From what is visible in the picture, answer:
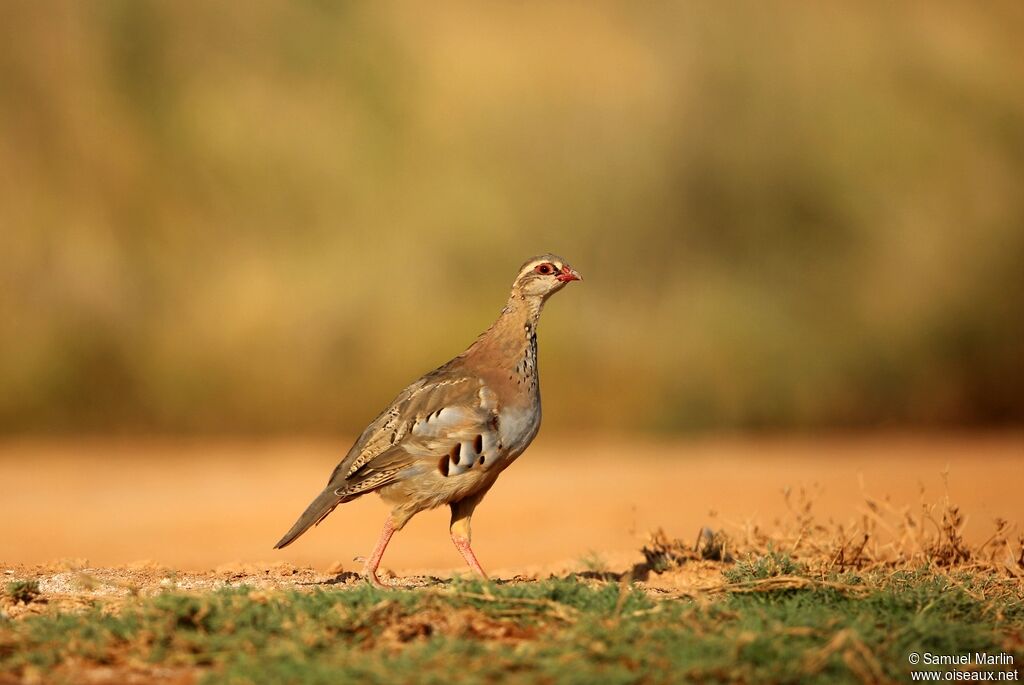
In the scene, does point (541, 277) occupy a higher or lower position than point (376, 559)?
higher

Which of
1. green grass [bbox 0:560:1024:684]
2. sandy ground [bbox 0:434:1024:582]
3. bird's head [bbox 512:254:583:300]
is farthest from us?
sandy ground [bbox 0:434:1024:582]

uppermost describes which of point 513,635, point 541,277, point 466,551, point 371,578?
point 541,277

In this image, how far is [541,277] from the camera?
738 centimetres

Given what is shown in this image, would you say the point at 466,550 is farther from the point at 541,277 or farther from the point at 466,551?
the point at 541,277

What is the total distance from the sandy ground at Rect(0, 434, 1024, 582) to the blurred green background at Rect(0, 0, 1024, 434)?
→ 994 millimetres

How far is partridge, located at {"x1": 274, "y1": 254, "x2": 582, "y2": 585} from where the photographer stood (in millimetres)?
6652

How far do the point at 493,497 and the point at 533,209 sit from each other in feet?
21.2

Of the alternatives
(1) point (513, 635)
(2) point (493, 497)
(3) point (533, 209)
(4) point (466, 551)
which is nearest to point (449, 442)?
(4) point (466, 551)

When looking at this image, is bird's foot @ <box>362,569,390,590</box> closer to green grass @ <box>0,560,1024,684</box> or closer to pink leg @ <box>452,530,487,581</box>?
pink leg @ <box>452,530,487,581</box>

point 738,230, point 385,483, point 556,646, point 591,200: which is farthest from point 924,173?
point 556,646

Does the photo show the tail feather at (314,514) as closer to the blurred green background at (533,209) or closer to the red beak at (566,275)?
the red beak at (566,275)

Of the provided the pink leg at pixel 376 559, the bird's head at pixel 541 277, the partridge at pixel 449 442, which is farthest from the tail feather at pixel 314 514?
the bird's head at pixel 541 277

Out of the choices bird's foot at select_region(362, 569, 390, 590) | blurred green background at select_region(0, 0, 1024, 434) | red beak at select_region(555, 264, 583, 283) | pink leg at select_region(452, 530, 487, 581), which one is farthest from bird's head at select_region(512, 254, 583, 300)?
blurred green background at select_region(0, 0, 1024, 434)

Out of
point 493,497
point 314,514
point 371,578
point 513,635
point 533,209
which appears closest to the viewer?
point 513,635
